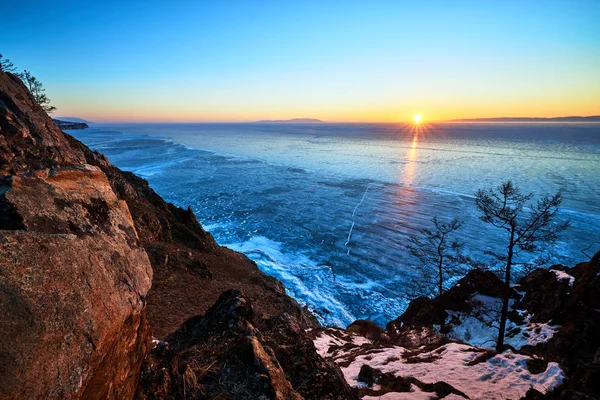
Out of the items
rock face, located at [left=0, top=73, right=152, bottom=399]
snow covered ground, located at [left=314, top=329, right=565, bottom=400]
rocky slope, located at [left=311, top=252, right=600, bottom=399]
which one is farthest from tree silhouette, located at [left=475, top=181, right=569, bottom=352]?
rock face, located at [left=0, top=73, right=152, bottom=399]

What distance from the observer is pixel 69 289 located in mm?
3021

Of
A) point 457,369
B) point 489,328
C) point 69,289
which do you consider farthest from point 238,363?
point 489,328

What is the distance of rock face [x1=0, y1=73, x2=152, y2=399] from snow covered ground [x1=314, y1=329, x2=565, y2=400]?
21.4ft

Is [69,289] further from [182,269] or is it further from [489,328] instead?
[489,328]

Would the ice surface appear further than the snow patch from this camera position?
Yes

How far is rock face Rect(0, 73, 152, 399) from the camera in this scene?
8.20 ft

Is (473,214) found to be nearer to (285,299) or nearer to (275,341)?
(285,299)

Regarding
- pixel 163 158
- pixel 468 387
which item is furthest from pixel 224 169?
pixel 468 387

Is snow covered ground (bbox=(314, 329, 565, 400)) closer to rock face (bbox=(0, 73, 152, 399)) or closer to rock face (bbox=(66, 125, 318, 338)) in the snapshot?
rock face (bbox=(66, 125, 318, 338))

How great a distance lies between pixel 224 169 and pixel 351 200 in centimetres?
3075

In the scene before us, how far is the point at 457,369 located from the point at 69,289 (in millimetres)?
10763

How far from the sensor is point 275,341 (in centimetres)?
663

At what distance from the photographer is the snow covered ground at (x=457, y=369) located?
794cm

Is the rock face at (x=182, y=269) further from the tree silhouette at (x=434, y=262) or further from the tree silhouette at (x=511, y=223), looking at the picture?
the tree silhouette at (x=511, y=223)
